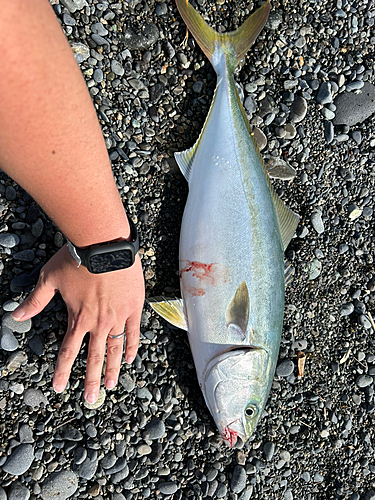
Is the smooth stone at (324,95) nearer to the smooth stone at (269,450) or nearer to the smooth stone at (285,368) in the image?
the smooth stone at (285,368)

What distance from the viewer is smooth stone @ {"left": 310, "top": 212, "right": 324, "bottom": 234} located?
2865mm

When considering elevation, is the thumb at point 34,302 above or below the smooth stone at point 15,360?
above

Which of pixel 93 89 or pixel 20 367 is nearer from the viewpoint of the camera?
pixel 20 367

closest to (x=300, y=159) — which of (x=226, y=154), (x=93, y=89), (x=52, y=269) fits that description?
(x=226, y=154)

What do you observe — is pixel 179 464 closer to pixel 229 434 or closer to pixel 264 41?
pixel 229 434

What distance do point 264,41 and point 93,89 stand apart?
1298 millimetres

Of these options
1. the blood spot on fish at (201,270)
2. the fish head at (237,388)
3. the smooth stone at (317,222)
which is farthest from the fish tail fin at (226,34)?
the fish head at (237,388)

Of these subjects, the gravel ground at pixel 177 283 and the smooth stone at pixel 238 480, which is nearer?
the gravel ground at pixel 177 283

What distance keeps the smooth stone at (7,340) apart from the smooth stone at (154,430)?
35.5 inches

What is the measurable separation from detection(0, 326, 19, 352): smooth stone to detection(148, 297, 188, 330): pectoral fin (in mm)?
786

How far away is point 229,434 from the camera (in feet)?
7.47

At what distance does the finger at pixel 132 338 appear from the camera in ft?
7.44

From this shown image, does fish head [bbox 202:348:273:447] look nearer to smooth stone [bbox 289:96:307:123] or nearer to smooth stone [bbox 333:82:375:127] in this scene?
smooth stone [bbox 289:96:307:123]

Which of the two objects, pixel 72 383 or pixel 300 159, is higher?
pixel 300 159
